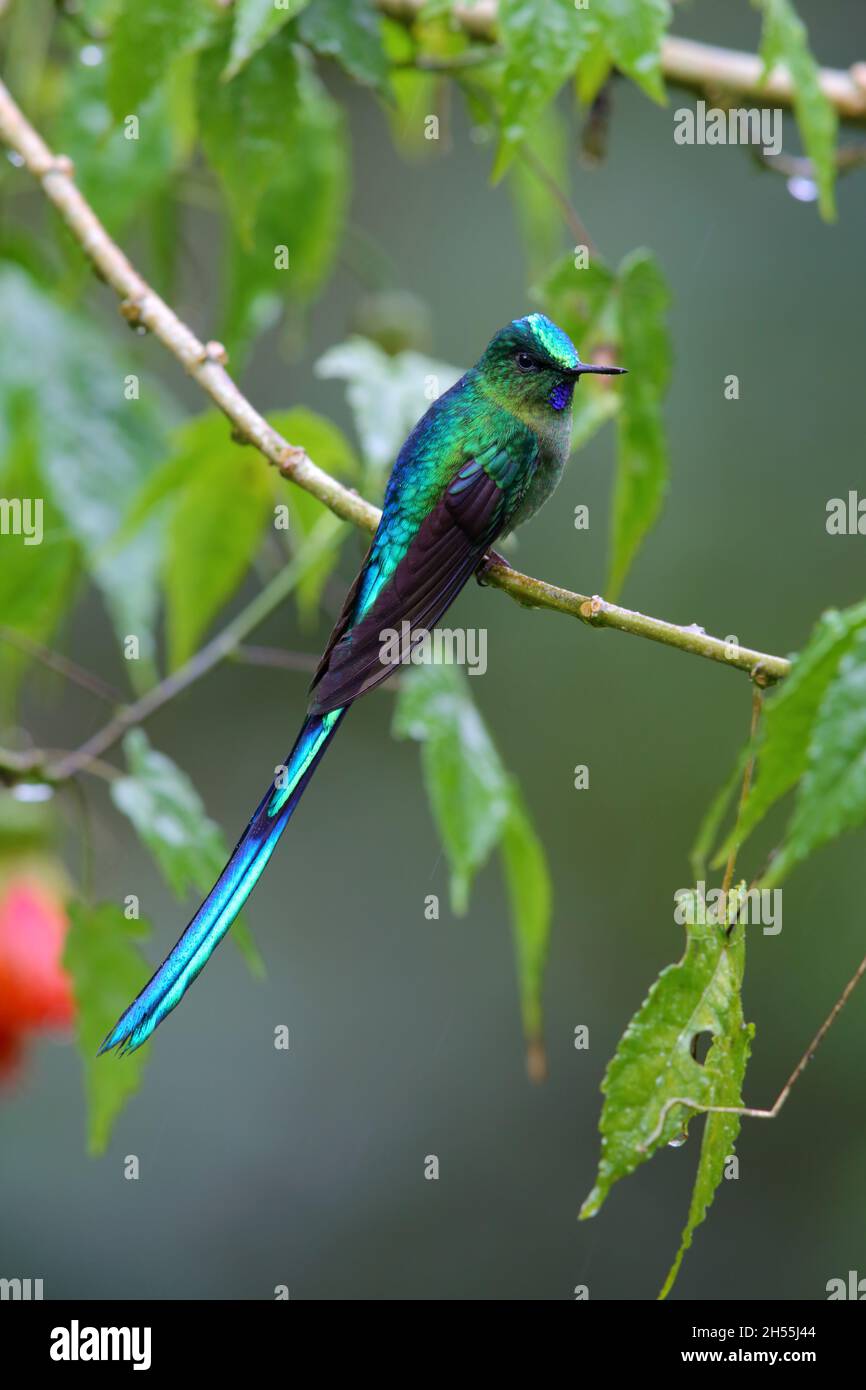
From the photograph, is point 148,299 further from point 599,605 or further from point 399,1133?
point 399,1133

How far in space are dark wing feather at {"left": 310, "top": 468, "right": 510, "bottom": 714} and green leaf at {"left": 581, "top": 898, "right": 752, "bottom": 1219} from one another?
1.82 feet

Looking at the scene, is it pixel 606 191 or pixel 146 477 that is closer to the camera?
pixel 146 477

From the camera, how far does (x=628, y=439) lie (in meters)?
2.09

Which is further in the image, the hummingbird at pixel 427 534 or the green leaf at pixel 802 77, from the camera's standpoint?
the green leaf at pixel 802 77

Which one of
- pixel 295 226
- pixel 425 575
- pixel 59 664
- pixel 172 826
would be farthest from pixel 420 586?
pixel 295 226

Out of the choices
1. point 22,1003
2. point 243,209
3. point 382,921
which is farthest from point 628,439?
point 382,921

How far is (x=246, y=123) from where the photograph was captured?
6.89 feet

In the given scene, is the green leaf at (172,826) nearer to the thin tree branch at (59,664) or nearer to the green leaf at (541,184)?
the thin tree branch at (59,664)

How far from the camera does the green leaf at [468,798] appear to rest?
221 centimetres

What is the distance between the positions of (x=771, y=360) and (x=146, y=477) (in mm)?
3383

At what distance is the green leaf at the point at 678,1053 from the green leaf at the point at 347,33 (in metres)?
1.35

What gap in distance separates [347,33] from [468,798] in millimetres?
1067
